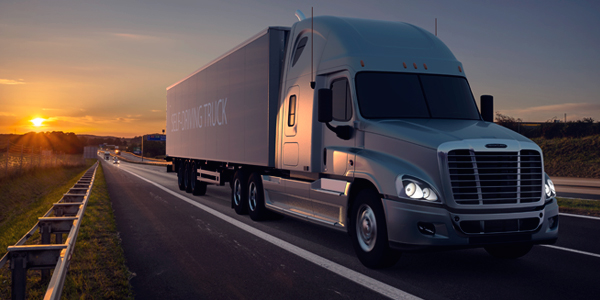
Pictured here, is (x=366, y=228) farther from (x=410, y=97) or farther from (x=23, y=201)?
(x=23, y=201)

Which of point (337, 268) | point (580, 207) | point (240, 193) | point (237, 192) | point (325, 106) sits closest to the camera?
point (337, 268)

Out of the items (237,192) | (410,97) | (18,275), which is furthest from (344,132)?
(237,192)

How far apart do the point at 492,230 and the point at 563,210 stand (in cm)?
824

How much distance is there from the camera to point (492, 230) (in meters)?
5.66

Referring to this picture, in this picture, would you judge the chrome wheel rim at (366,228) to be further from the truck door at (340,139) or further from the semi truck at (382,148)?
the truck door at (340,139)

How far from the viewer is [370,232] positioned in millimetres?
6273

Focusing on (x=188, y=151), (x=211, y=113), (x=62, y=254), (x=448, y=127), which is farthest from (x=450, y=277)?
(x=188, y=151)

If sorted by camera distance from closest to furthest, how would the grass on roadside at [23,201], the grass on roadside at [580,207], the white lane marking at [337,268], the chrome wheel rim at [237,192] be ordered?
the white lane marking at [337,268] → the chrome wheel rim at [237,192] → the grass on roadside at [580,207] → the grass on roadside at [23,201]

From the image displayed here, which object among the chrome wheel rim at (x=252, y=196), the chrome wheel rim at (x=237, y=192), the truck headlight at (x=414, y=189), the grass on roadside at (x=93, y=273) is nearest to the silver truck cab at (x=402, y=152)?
the truck headlight at (x=414, y=189)

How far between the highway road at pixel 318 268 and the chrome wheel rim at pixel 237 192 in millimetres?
2003

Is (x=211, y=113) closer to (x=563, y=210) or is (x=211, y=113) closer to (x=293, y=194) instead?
(x=293, y=194)

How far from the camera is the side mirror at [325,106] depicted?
22.6 ft

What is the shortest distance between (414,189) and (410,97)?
A: 1875mm

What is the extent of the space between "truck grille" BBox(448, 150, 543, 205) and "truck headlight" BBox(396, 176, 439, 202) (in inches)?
10.4
